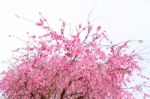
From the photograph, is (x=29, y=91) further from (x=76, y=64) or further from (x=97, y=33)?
(x=97, y=33)

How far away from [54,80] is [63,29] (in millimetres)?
2116

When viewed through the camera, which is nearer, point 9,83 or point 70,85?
point 70,85

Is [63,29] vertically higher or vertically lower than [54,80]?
higher

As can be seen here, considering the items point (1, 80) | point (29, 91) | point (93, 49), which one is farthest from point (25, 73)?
point (93, 49)

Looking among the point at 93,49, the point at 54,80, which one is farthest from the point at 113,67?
the point at 54,80

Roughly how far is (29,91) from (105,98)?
3.24 metres

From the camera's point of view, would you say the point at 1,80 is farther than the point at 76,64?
Yes

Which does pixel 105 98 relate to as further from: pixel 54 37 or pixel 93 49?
pixel 54 37

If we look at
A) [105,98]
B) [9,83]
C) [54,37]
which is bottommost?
[105,98]

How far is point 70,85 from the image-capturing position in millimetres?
15930

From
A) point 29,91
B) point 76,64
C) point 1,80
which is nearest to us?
point 76,64

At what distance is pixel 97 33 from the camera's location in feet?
52.5

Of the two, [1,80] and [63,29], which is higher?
[63,29]

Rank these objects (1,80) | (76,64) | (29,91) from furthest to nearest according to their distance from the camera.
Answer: (1,80), (29,91), (76,64)
